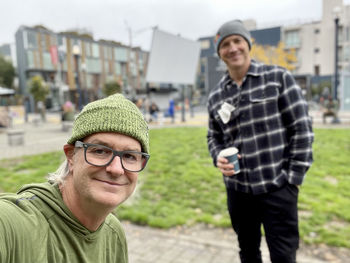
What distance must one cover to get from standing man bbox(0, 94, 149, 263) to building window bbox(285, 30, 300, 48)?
5430cm

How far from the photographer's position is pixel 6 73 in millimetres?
44438

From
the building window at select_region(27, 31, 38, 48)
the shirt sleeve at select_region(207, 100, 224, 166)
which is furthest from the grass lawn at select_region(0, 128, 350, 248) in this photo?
the building window at select_region(27, 31, 38, 48)

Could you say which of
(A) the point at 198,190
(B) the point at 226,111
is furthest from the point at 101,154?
(A) the point at 198,190

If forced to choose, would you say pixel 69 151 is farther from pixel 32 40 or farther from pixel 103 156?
pixel 32 40

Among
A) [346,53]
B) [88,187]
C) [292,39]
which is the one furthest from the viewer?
[292,39]

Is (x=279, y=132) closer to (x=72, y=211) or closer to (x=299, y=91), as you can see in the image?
(x=299, y=91)

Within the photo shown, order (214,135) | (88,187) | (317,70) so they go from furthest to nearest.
→ (317,70), (214,135), (88,187)

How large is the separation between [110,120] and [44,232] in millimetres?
479

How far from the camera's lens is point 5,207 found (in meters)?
1.00

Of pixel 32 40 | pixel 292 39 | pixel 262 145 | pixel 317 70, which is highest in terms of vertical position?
pixel 292 39

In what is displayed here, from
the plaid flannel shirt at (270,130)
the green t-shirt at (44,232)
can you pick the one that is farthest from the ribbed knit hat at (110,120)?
the plaid flannel shirt at (270,130)

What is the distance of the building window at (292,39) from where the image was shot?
50156 mm

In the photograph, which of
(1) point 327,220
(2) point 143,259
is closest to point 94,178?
(2) point 143,259

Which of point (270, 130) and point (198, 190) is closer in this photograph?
point (270, 130)
